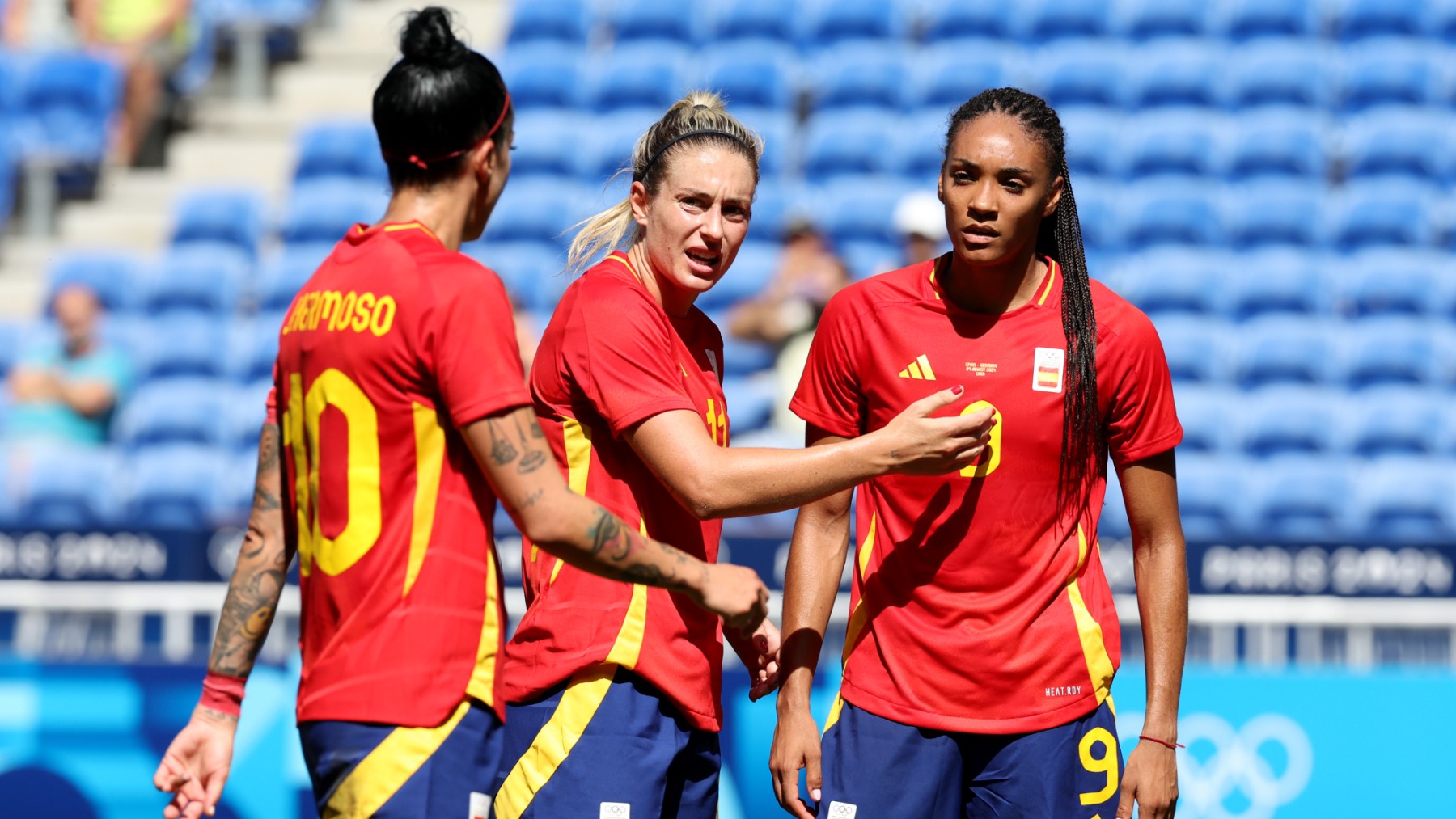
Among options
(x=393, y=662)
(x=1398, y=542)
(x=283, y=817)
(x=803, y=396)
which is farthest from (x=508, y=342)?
(x=1398, y=542)

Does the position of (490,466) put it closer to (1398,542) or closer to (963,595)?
(963,595)

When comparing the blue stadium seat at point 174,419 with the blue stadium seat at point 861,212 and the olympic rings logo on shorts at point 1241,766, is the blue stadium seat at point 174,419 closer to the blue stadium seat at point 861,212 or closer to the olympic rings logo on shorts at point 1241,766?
the blue stadium seat at point 861,212

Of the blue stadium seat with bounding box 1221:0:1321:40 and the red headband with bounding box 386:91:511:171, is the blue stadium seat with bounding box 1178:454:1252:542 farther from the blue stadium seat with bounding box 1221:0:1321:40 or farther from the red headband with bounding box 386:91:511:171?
the red headband with bounding box 386:91:511:171

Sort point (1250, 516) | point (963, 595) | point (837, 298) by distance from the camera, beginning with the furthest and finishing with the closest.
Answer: point (1250, 516), point (837, 298), point (963, 595)

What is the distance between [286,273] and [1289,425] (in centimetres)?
623

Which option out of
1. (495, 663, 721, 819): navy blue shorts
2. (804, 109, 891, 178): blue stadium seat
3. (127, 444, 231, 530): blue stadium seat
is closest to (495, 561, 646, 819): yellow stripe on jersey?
(495, 663, 721, 819): navy blue shorts

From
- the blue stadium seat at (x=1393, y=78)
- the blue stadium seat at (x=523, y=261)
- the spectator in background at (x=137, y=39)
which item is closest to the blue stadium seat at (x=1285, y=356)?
the blue stadium seat at (x=1393, y=78)

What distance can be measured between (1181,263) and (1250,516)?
177 centimetres

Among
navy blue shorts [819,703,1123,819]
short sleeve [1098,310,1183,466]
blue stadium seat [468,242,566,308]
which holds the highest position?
blue stadium seat [468,242,566,308]

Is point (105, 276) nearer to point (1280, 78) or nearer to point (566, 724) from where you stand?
Result: point (1280, 78)

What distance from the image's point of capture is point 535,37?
11.7 m

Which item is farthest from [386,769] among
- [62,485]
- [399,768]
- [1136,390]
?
[62,485]

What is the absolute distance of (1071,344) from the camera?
10.9 ft

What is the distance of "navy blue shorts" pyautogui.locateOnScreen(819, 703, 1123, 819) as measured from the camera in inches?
127
